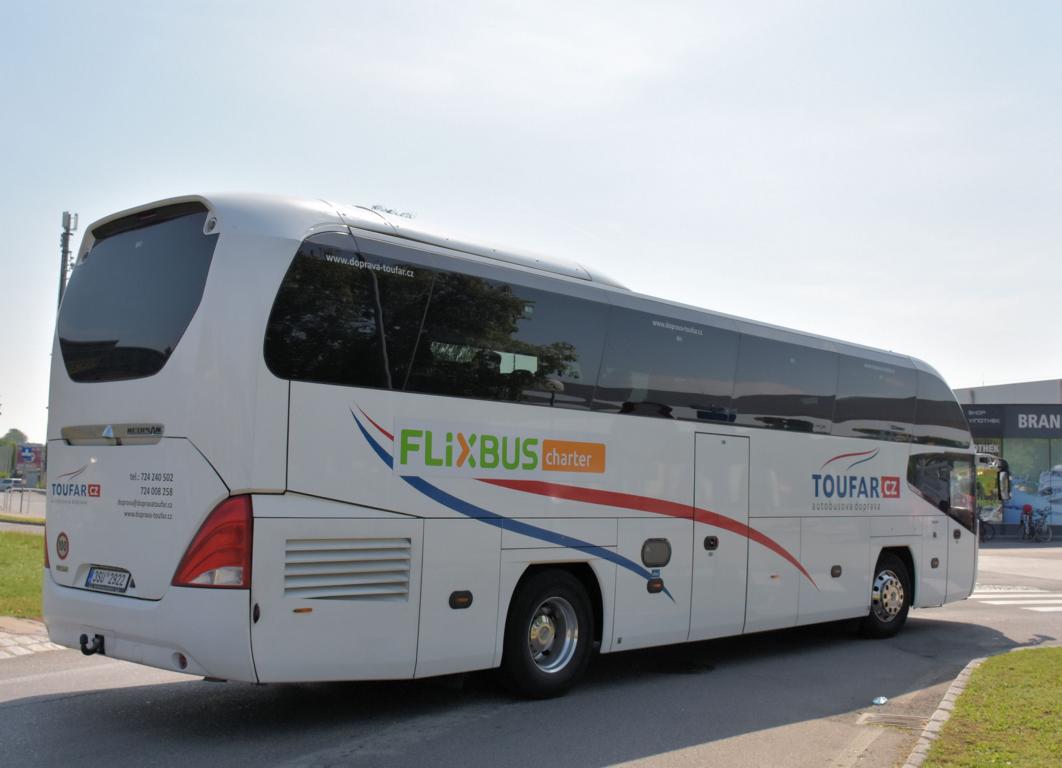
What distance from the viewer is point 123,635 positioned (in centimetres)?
712

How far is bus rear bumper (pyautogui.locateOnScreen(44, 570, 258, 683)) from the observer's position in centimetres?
671

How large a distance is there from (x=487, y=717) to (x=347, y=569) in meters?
1.81

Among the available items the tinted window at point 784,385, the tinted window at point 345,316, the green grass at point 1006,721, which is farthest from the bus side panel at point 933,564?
the tinted window at point 345,316

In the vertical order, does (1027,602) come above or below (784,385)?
below

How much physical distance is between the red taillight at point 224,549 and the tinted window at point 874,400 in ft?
27.1

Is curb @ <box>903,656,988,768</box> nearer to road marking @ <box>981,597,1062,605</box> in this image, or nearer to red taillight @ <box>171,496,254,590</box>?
red taillight @ <box>171,496,254,590</box>

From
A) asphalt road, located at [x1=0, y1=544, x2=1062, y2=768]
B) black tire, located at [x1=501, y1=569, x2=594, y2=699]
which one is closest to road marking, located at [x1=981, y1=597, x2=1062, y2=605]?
asphalt road, located at [x1=0, y1=544, x2=1062, y2=768]

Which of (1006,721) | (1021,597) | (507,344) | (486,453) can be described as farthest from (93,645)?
(1021,597)

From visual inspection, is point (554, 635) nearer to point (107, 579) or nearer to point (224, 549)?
point (224, 549)

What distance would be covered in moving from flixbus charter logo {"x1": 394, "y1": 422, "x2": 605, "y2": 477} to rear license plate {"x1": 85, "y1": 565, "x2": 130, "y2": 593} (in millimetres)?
2056

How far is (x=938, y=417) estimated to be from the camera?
1495 cm

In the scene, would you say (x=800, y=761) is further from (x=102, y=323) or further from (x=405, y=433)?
(x=102, y=323)

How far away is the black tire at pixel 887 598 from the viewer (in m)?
13.5

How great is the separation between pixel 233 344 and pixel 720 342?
5.78 metres
